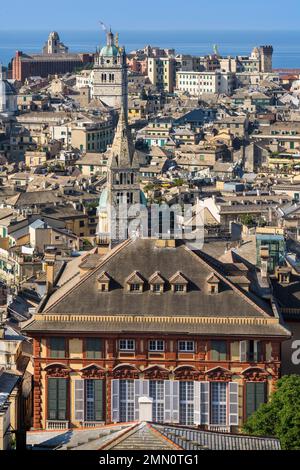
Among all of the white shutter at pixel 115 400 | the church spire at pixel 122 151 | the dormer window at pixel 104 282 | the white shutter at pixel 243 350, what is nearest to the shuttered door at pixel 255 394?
the white shutter at pixel 243 350

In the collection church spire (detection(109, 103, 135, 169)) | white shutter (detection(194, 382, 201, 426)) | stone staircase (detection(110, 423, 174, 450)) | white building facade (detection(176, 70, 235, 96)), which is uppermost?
white building facade (detection(176, 70, 235, 96))

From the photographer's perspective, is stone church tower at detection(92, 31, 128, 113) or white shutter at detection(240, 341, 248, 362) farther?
stone church tower at detection(92, 31, 128, 113)

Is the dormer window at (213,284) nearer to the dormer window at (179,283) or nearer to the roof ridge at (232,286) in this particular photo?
the roof ridge at (232,286)

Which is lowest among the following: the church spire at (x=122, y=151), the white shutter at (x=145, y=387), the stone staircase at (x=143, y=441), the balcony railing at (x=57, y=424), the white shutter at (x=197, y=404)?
the balcony railing at (x=57, y=424)

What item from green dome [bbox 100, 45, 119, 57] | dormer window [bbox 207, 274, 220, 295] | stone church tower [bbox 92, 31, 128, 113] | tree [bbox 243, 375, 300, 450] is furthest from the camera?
green dome [bbox 100, 45, 119, 57]

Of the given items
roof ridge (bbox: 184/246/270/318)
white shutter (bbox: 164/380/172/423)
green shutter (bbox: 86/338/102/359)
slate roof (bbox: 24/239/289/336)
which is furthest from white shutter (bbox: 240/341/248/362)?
green shutter (bbox: 86/338/102/359)

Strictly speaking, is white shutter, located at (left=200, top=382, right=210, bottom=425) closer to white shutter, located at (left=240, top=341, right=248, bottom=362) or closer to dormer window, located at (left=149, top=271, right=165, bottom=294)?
white shutter, located at (left=240, top=341, right=248, bottom=362)
